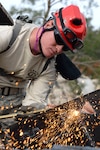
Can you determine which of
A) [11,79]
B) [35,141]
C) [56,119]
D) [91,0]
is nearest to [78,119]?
[56,119]

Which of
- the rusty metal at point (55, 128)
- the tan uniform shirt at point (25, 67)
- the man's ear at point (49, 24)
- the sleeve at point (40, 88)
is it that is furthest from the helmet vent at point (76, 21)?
the rusty metal at point (55, 128)

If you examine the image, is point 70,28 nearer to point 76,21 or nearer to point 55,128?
point 76,21

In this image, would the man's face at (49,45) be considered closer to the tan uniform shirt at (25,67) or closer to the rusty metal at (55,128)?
the tan uniform shirt at (25,67)

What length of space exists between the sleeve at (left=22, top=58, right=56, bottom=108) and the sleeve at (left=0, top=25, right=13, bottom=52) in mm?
539

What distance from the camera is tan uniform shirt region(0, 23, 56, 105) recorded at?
321 centimetres

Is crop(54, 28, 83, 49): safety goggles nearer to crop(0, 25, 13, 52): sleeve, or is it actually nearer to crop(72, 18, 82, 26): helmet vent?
crop(72, 18, 82, 26): helmet vent

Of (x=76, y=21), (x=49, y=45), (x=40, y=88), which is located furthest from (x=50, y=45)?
(x=40, y=88)

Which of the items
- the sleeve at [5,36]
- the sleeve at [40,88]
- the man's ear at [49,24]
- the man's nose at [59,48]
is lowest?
the sleeve at [40,88]

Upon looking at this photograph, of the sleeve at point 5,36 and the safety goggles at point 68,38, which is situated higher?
the sleeve at point 5,36

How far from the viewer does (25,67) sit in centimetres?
337

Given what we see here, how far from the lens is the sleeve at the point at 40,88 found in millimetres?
3525

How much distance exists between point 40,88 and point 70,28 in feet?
2.29

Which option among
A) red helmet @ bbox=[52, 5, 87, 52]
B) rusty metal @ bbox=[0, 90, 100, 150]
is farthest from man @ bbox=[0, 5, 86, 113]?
rusty metal @ bbox=[0, 90, 100, 150]

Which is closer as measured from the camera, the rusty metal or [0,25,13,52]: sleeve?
[0,25,13,52]: sleeve
